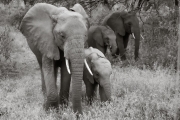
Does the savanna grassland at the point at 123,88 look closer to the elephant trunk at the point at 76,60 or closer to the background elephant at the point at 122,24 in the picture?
the elephant trunk at the point at 76,60

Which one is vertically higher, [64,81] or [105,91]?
[64,81]

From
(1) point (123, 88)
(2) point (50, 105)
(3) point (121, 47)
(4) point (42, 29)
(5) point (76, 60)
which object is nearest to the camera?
(5) point (76, 60)

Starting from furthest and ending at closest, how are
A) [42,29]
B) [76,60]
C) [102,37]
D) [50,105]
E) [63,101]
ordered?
1. [102,37]
2. [63,101]
3. [42,29]
4. [50,105]
5. [76,60]

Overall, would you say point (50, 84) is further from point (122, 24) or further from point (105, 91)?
point (122, 24)

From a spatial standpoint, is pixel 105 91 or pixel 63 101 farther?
pixel 63 101

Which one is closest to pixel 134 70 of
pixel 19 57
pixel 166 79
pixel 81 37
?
pixel 166 79

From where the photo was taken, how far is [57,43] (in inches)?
224

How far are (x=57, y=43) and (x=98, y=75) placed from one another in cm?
107

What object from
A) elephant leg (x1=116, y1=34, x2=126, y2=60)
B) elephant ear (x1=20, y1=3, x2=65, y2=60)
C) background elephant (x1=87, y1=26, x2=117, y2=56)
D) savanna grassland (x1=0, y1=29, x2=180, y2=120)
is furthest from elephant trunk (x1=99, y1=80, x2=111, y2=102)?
elephant leg (x1=116, y1=34, x2=126, y2=60)

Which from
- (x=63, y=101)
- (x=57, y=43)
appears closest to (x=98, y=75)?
(x=63, y=101)

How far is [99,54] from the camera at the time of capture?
22.0ft

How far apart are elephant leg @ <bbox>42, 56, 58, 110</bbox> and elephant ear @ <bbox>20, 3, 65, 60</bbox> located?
0.21 m

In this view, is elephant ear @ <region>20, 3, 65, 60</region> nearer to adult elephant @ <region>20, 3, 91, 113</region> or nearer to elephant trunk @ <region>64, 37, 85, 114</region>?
adult elephant @ <region>20, 3, 91, 113</region>

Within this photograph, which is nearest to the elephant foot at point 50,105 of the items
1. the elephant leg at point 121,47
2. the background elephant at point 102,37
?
the background elephant at point 102,37
